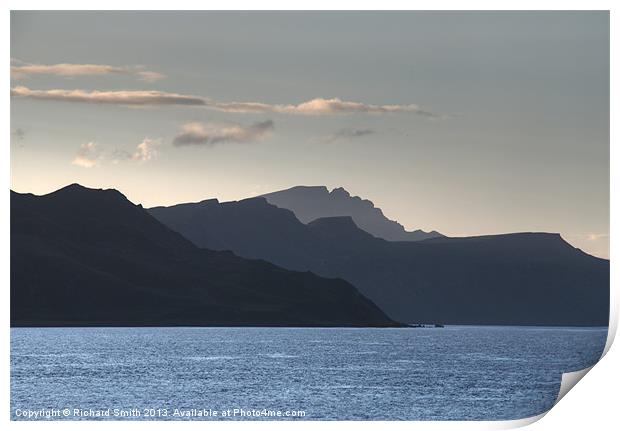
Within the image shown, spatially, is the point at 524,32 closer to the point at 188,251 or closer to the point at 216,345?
the point at 216,345

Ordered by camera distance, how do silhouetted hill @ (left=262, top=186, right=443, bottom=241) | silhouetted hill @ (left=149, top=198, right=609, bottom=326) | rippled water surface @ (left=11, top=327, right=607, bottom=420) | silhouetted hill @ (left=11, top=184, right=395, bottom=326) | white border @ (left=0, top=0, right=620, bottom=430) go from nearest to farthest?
white border @ (left=0, top=0, right=620, bottom=430) → rippled water surface @ (left=11, top=327, right=607, bottom=420) → silhouetted hill @ (left=262, top=186, right=443, bottom=241) → silhouetted hill @ (left=149, top=198, right=609, bottom=326) → silhouetted hill @ (left=11, top=184, right=395, bottom=326)

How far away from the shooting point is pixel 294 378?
37.6m

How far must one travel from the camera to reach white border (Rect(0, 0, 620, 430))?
18.6m

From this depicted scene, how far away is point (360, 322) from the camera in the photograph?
87.6 m

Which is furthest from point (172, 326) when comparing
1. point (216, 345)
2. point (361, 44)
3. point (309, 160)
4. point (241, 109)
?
point (361, 44)

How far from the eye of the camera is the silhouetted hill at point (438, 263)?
46.7 m

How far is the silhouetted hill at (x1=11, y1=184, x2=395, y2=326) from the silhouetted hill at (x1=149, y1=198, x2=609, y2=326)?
6317 mm

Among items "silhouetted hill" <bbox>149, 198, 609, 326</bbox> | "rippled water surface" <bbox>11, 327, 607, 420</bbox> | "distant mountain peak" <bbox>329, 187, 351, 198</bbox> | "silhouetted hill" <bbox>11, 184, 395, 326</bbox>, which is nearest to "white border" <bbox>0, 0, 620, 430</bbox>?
"rippled water surface" <bbox>11, 327, 607, 420</bbox>

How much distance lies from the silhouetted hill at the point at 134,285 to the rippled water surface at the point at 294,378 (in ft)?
54.4

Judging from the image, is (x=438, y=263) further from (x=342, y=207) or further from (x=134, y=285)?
(x=134, y=285)

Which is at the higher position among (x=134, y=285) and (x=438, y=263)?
(x=438, y=263)

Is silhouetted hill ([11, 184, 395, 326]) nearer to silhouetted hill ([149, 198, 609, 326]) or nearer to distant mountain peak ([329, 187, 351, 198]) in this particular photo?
silhouetted hill ([149, 198, 609, 326])
